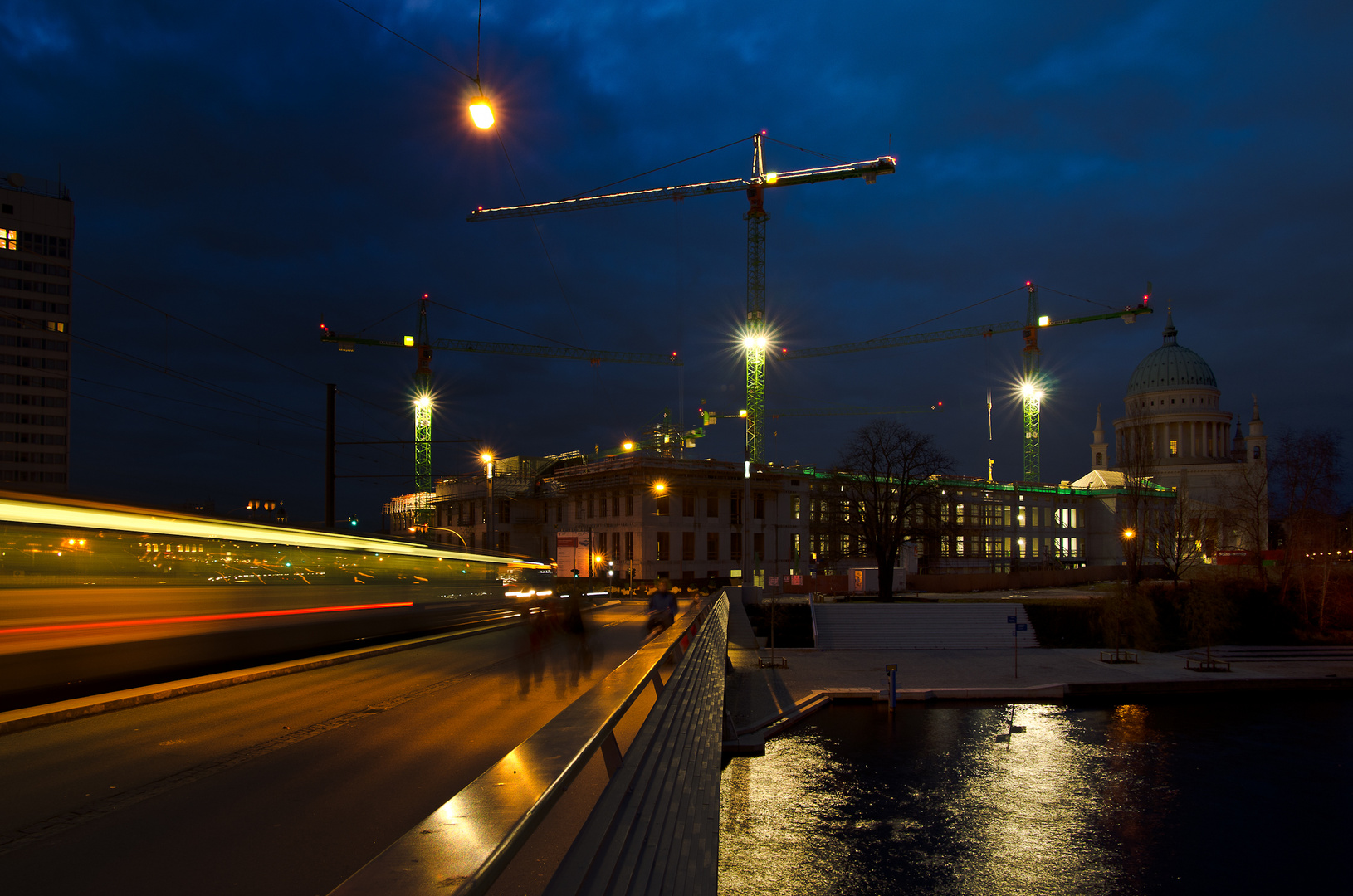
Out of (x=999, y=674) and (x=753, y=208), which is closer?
(x=999, y=674)

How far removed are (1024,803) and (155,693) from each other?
1881cm

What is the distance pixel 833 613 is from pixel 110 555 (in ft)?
135

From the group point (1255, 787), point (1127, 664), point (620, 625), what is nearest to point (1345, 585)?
point (1127, 664)

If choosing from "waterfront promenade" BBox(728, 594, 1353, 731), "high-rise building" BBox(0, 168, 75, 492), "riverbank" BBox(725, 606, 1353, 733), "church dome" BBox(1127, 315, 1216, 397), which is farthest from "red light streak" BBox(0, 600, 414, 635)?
"church dome" BBox(1127, 315, 1216, 397)

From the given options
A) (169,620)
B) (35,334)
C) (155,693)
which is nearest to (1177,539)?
(169,620)

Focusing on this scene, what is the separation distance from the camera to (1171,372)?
13425 cm

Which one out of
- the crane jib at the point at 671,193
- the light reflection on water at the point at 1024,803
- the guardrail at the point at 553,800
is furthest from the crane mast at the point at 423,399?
the guardrail at the point at 553,800

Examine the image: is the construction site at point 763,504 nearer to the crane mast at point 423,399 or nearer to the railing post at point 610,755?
the crane mast at point 423,399

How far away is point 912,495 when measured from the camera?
194ft

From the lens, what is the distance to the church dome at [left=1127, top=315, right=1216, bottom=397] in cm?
13262

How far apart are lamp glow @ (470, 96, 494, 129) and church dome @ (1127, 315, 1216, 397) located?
14696 centimetres

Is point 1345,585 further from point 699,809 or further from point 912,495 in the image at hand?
point 699,809

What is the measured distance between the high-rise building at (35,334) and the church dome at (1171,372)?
513 ft

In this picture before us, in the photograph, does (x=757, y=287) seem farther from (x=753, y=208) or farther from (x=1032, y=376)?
(x=1032, y=376)
